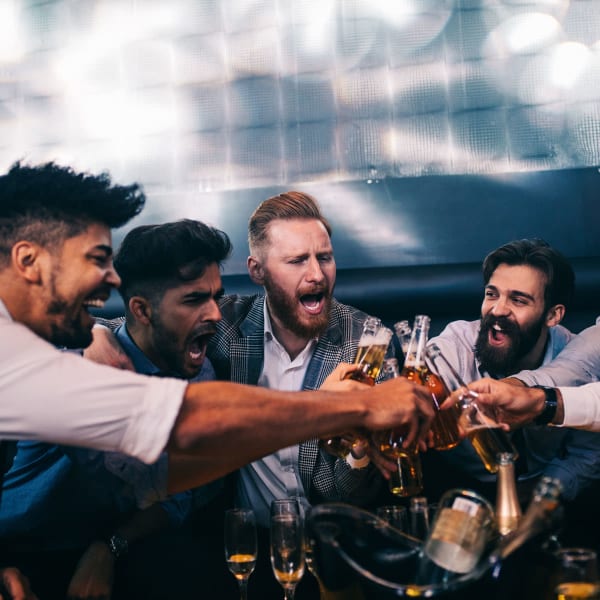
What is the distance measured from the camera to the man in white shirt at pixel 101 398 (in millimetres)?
1210

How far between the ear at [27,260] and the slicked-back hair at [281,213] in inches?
52.6

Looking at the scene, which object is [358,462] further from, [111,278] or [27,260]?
[27,260]

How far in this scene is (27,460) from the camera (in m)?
2.03

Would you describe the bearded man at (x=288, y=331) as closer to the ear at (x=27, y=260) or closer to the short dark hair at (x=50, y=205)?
the short dark hair at (x=50, y=205)

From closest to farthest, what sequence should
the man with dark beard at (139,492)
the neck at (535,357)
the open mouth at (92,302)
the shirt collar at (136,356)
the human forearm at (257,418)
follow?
the human forearm at (257,418)
the open mouth at (92,302)
the man with dark beard at (139,492)
the shirt collar at (136,356)
the neck at (535,357)

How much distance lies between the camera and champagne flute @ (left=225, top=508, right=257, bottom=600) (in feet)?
4.81

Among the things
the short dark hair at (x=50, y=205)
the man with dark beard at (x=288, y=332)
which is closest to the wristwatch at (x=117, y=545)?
the man with dark beard at (x=288, y=332)

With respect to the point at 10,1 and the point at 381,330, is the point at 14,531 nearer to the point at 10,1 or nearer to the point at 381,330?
the point at 381,330

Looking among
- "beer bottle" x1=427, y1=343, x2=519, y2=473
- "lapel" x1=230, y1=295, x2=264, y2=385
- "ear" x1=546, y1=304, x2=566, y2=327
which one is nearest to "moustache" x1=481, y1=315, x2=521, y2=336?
"ear" x1=546, y1=304, x2=566, y2=327

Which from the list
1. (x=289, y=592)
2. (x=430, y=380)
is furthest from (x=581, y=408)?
(x=289, y=592)

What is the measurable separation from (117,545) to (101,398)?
2.79 ft

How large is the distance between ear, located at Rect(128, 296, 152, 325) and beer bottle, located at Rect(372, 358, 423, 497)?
924 mm

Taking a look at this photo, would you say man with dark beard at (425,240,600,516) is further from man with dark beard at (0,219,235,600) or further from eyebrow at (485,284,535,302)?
man with dark beard at (0,219,235,600)

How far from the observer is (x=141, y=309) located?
2426 mm
